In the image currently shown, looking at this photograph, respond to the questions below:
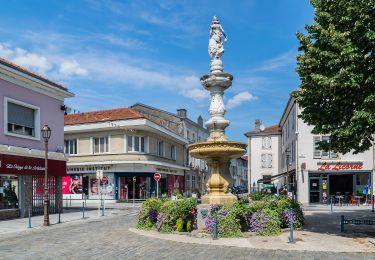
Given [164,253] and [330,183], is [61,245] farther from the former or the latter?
[330,183]

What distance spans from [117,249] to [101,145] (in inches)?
1153

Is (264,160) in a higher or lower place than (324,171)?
higher

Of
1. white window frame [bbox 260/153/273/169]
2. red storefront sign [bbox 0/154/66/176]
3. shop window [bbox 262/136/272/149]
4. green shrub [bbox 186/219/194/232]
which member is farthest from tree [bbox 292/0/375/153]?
shop window [bbox 262/136/272/149]

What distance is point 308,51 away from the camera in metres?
13.0

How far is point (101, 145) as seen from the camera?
39.7 metres

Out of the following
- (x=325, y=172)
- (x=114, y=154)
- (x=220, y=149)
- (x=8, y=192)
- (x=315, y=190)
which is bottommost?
(x=315, y=190)

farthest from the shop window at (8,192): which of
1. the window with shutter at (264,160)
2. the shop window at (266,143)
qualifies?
the shop window at (266,143)

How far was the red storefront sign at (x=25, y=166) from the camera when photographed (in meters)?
19.7

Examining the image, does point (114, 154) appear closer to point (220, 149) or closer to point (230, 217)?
point (220, 149)

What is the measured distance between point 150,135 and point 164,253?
30667mm

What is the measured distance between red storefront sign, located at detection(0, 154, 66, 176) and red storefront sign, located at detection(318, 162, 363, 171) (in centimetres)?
1966

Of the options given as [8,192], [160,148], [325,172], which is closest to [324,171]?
[325,172]

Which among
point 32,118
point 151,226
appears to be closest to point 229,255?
point 151,226

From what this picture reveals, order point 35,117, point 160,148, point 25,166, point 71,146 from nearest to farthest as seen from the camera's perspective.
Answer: point 25,166
point 35,117
point 71,146
point 160,148
